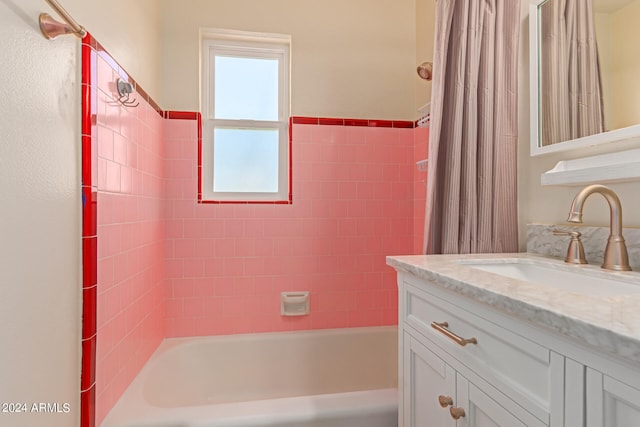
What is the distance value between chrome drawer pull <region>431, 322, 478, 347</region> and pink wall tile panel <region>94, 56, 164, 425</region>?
110 cm

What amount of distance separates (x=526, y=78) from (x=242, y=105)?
1.59 metres

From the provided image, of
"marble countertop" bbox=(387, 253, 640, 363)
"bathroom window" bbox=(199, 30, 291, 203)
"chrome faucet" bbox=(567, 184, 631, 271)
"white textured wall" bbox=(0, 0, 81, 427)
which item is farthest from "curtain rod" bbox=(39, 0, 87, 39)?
"chrome faucet" bbox=(567, 184, 631, 271)

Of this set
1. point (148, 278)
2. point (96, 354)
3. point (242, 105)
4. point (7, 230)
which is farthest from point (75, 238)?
point (242, 105)

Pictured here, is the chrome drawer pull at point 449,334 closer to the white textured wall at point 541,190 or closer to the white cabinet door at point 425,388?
the white cabinet door at point 425,388

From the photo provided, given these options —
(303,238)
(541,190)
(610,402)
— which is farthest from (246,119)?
(610,402)

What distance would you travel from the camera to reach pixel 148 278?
1.73 meters

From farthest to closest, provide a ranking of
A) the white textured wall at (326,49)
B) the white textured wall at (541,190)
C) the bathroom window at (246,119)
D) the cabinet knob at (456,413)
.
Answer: the bathroom window at (246,119), the white textured wall at (326,49), the white textured wall at (541,190), the cabinet knob at (456,413)

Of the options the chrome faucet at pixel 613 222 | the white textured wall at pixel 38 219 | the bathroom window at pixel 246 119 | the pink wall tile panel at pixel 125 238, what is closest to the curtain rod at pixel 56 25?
the white textured wall at pixel 38 219

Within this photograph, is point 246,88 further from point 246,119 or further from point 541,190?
point 541,190

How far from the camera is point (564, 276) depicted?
38.5 inches

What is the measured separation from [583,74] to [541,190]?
16.1 inches

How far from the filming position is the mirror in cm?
96

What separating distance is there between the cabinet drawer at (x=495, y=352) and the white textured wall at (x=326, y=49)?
62.9 inches

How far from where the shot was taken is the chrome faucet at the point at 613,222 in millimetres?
902
